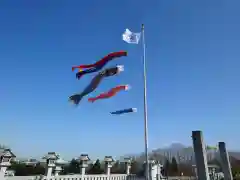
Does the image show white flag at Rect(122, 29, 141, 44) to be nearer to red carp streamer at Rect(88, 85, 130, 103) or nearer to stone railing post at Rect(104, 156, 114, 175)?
red carp streamer at Rect(88, 85, 130, 103)

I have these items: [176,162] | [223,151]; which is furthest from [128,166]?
[176,162]

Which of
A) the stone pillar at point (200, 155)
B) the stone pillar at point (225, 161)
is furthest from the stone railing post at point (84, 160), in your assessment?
the stone pillar at point (225, 161)

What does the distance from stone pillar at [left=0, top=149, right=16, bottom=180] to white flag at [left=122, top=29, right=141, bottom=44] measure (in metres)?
5.74

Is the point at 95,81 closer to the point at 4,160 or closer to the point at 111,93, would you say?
the point at 111,93

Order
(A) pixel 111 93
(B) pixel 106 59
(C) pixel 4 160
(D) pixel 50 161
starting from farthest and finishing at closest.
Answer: (B) pixel 106 59 < (A) pixel 111 93 < (D) pixel 50 161 < (C) pixel 4 160

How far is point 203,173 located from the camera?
6.01m

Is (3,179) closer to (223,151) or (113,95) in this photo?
(113,95)

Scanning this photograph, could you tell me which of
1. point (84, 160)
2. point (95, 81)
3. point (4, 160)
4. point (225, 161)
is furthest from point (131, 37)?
point (225, 161)

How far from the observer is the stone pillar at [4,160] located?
4938 millimetres

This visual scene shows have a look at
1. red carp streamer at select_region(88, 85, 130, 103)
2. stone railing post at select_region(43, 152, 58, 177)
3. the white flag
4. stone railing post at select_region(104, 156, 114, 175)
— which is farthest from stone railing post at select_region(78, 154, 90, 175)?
the white flag

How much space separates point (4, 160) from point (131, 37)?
6328 millimetres

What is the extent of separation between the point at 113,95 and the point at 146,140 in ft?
7.63

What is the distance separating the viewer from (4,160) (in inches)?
203

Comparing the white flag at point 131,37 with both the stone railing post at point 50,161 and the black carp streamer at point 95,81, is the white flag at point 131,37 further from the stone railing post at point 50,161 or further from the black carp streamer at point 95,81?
the stone railing post at point 50,161
